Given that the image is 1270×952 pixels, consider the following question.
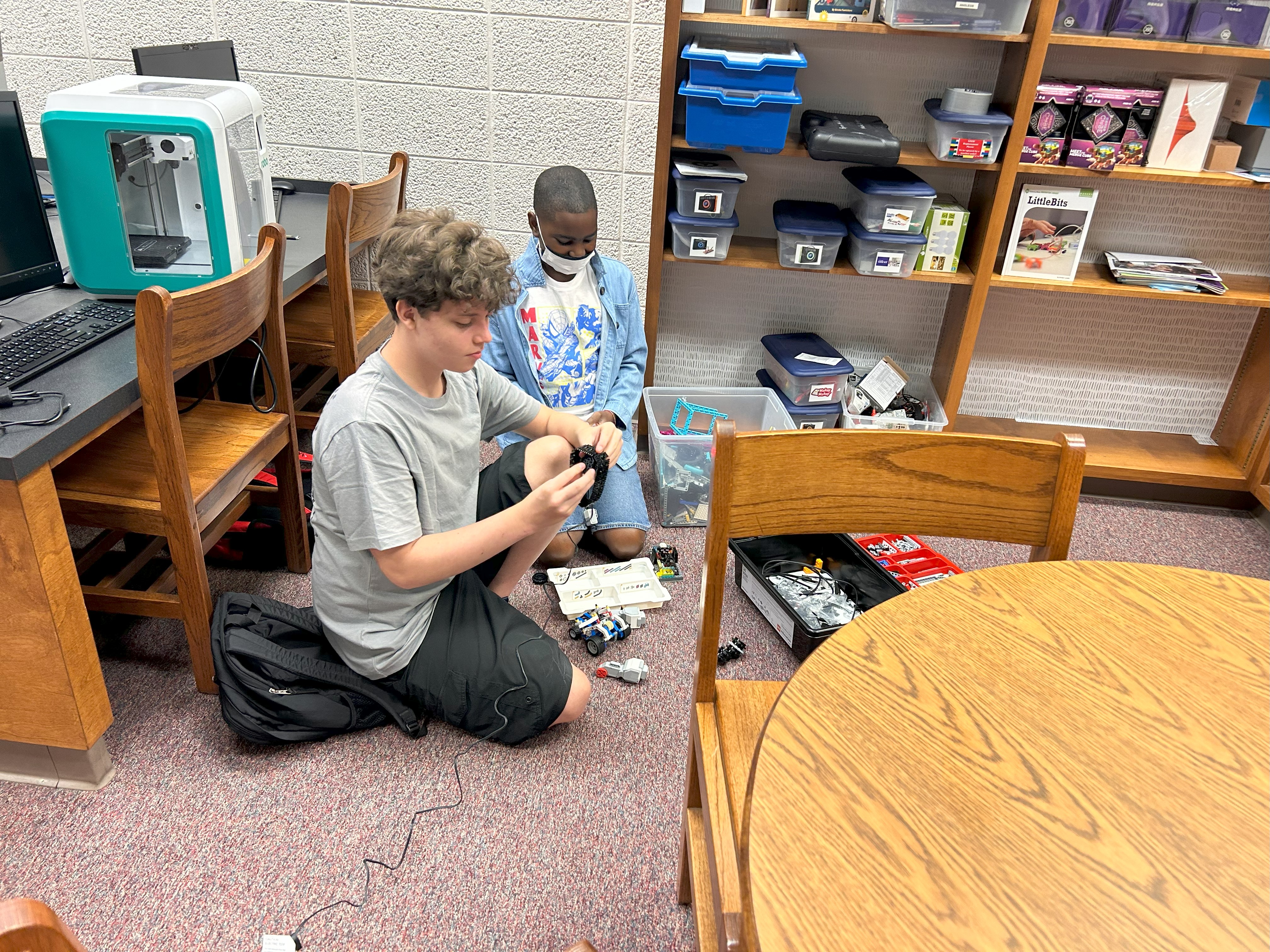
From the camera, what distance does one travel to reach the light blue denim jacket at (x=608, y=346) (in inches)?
90.4

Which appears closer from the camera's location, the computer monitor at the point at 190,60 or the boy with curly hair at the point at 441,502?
the boy with curly hair at the point at 441,502

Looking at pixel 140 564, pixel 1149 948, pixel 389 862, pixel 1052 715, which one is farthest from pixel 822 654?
pixel 140 564

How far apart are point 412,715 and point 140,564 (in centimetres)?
68

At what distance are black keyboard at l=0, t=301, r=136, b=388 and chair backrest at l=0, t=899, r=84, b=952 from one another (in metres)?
1.11

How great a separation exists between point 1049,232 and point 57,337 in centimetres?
251

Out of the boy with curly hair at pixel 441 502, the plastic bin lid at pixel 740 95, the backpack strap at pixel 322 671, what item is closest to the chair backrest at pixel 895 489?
the boy with curly hair at pixel 441 502

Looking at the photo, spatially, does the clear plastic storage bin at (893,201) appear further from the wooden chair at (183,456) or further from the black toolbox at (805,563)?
the wooden chair at (183,456)

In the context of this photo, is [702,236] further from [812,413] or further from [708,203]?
[812,413]

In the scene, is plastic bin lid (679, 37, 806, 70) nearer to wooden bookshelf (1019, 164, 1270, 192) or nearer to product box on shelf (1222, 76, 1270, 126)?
wooden bookshelf (1019, 164, 1270, 192)

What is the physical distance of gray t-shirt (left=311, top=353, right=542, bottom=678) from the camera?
1.46 meters

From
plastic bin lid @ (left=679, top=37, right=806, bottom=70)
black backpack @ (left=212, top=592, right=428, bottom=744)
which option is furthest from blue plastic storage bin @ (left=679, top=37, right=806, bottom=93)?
black backpack @ (left=212, top=592, right=428, bottom=744)

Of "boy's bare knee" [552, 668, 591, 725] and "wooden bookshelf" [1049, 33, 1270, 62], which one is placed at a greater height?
"wooden bookshelf" [1049, 33, 1270, 62]

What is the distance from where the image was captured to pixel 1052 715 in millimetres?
782

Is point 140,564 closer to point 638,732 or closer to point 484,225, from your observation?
point 638,732
